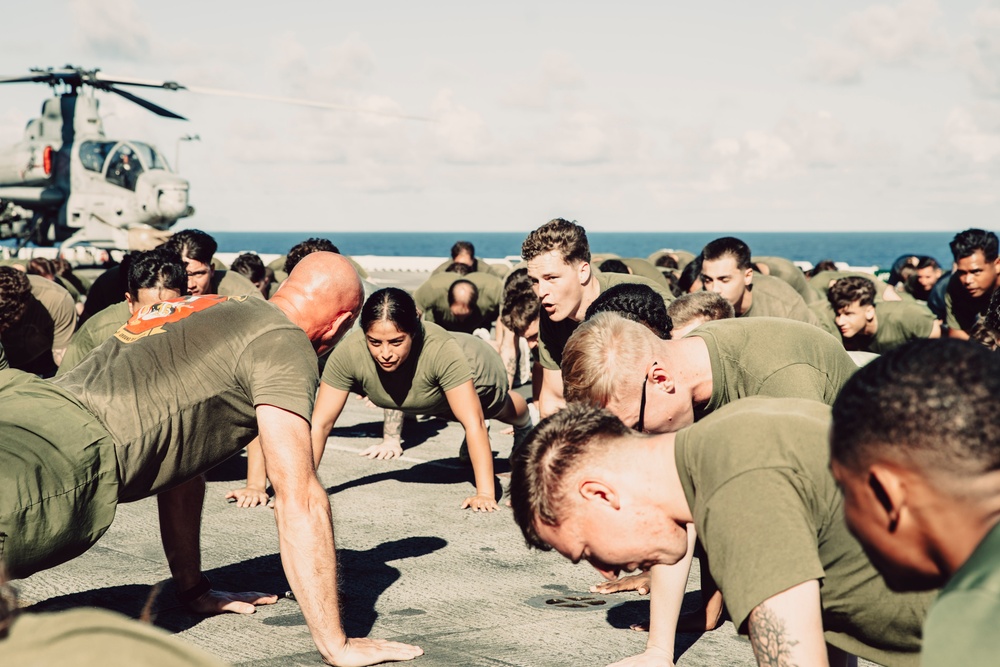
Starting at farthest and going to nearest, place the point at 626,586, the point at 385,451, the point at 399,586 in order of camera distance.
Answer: the point at 385,451 → the point at 399,586 → the point at 626,586

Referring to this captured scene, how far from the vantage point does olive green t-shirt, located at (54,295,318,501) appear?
147 inches

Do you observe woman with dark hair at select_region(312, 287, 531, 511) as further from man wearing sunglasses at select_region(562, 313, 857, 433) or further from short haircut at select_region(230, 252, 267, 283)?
short haircut at select_region(230, 252, 267, 283)

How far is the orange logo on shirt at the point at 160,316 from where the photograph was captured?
4.02 metres

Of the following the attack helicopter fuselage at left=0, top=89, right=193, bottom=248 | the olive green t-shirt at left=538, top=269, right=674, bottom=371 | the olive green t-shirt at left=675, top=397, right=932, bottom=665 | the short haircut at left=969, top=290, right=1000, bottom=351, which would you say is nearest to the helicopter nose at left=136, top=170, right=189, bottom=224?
the attack helicopter fuselage at left=0, top=89, right=193, bottom=248

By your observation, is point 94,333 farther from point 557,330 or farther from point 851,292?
point 851,292

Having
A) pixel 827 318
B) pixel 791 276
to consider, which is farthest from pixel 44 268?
pixel 791 276

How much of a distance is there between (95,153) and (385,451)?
18.2 meters

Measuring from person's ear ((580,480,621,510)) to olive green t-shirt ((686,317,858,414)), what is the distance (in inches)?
61.0

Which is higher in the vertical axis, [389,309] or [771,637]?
[389,309]

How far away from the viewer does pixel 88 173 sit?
24109 mm

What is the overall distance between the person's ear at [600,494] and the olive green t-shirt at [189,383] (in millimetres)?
1717

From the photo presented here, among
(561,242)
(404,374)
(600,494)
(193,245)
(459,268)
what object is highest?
(561,242)

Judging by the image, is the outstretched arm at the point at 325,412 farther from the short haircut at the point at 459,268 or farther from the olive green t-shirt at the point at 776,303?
the short haircut at the point at 459,268

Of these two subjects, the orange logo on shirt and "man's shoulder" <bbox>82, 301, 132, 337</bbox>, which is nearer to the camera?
the orange logo on shirt
